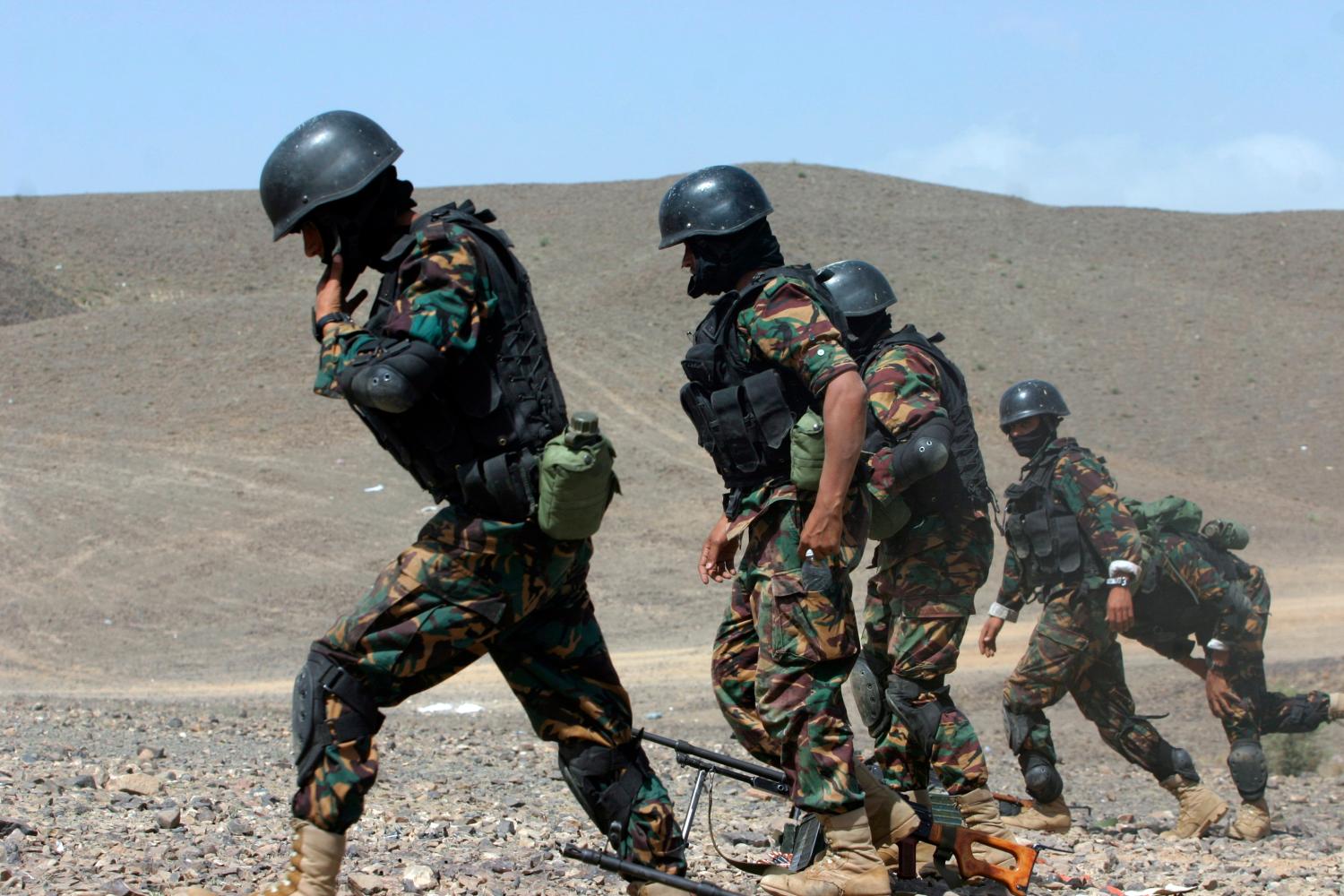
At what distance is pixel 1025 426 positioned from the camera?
292 inches

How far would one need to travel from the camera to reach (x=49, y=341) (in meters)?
25.5

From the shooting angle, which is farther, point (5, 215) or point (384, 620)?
point (5, 215)

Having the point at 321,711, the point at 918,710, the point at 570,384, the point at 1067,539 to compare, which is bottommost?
the point at 918,710

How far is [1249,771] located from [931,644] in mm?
2894

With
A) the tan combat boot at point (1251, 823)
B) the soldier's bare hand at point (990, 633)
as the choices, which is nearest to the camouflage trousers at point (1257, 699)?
the tan combat boot at point (1251, 823)

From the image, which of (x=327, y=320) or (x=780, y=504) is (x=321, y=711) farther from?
(x=780, y=504)

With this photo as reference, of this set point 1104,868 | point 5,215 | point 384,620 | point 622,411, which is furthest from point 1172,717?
point 5,215

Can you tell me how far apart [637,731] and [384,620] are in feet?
2.73

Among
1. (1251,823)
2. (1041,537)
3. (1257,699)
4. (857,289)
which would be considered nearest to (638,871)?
(857,289)

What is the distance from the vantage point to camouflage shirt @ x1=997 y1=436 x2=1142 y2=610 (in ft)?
22.8

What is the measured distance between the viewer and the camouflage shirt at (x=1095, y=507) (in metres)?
6.94

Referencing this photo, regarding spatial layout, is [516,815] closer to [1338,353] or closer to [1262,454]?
[1262,454]

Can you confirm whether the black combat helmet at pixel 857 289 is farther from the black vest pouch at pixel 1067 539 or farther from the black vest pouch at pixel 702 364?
the black vest pouch at pixel 1067 539

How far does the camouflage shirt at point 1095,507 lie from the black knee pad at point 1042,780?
827 millimetres
